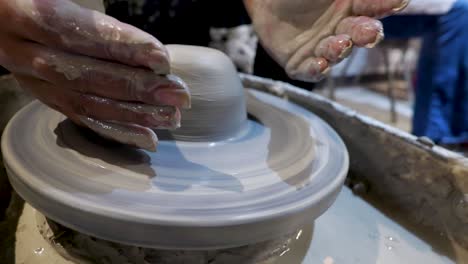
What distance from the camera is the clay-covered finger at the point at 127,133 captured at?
751 millimetres

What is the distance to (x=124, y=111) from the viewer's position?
0.73 m

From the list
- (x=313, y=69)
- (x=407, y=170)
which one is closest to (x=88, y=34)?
(x=313, y=69)

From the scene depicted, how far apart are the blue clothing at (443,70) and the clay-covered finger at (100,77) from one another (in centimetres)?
258

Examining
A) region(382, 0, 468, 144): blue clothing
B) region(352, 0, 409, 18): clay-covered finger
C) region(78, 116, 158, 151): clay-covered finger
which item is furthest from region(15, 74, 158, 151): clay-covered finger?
region(382, 0, 468, 144): blue clothing

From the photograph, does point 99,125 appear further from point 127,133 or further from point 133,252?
point 133,252

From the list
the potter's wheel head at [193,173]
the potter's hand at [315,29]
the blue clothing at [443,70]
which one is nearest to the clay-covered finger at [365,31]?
the potter's hand at [315,29]

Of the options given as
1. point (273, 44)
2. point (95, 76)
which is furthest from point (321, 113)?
point (95, 76)

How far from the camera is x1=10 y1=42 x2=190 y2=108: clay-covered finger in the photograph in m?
0.68

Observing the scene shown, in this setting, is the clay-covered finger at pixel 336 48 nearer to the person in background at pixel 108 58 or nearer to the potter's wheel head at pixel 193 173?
the person in background at pixel 108 58

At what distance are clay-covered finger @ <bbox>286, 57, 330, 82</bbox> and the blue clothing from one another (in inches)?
86.8

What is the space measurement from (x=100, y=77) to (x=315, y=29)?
53 cm

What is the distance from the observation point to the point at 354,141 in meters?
1.17

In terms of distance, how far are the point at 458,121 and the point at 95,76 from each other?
2.74 meters

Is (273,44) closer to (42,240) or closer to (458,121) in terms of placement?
(42,240)
